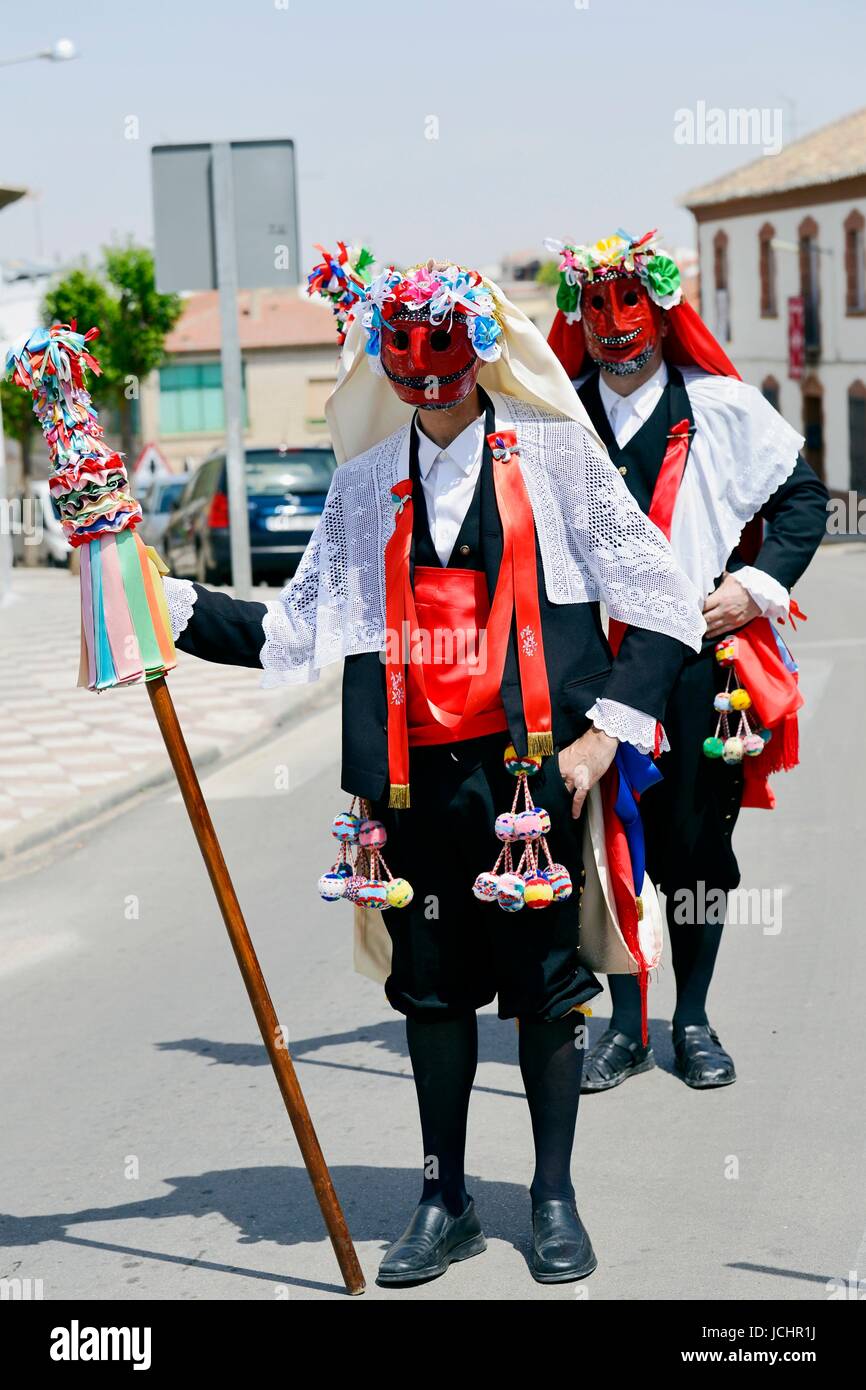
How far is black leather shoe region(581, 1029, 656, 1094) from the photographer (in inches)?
194

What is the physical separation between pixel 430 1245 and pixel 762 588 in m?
1.79

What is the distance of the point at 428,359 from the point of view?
3588 millimetres

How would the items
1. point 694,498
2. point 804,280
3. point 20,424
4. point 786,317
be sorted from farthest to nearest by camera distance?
point 20,424 → point 786,317 → point 804,280 → point 694,498

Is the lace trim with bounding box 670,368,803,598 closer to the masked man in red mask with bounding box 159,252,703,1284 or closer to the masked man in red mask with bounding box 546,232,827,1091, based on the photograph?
the masked man in red mask with bounding box 546,232,827,1091

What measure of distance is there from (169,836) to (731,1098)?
4299 mm

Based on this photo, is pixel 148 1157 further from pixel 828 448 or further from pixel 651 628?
pixel 828 448

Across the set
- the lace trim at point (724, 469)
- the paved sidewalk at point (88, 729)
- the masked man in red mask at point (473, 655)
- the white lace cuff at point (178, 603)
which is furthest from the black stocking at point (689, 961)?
the paved sidewalk at point (88, 729)

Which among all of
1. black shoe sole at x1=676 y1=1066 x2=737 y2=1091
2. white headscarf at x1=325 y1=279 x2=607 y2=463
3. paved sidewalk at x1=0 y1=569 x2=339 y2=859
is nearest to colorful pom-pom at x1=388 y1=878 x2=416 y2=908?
white headscarf at x1=325 y1=279 x2=607 y2=463

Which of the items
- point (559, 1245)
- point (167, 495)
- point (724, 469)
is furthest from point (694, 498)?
point (167, 495)

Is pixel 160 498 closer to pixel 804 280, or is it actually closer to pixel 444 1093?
pixel 804 280

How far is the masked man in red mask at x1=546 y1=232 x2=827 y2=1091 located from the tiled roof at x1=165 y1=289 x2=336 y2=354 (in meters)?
56.2

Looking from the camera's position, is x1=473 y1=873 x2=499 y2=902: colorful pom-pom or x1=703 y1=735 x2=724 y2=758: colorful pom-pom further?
x1=703 y1=735 x2=724 y2=758: colorful pom-pom

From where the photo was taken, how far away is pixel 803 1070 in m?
5.00

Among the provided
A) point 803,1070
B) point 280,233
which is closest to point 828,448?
point 280,233
